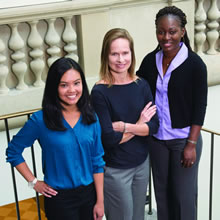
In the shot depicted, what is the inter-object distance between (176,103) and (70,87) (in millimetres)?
705

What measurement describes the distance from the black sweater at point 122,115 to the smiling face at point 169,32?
0.84 feet

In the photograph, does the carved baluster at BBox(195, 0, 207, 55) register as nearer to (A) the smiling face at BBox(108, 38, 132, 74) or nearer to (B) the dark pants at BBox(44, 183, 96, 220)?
(A) the smiling face at BBox(108, 38, 132, 74)

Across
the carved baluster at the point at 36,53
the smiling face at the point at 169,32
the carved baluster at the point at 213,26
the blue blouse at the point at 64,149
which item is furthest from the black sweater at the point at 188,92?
the carved baluster at the point at 213,26

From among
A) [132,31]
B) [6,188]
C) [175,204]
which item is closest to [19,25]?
[132,31]

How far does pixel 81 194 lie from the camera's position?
8.90ft

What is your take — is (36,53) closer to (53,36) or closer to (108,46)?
(53,36)

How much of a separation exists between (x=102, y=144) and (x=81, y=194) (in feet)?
1.05

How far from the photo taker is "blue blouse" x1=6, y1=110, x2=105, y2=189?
261cm

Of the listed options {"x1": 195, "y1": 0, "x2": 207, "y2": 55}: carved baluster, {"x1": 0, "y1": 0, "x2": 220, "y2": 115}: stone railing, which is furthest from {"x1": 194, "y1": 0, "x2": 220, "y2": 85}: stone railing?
{"x1": 0, "y1": 0, "x2": 220, "y2": 115}: stone railing

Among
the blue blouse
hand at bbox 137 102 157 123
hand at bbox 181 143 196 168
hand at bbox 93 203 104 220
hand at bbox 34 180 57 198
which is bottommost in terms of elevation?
hand at bbox 93 203 104 220

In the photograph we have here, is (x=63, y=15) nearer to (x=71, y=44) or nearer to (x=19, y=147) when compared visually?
(x=71, y=44)

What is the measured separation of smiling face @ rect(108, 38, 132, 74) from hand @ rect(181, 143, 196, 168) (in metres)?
0.60

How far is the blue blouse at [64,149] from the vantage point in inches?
103

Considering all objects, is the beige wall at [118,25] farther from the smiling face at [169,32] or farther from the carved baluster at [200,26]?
the smiling face at [169,32]
